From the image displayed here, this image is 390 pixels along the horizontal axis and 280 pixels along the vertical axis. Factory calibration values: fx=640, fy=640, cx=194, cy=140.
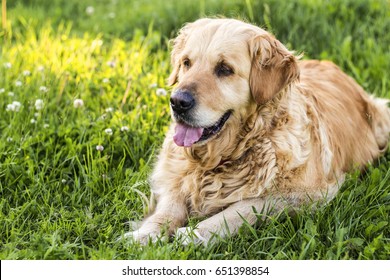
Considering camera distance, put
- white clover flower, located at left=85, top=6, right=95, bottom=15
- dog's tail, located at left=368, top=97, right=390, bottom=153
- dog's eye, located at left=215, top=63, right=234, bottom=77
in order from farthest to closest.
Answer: white clover flower, located at left=85, top=6, right=95, bottom=15 < dog's tail, located at left=368, top=97, right=390, bottom=153 < dog's eye, located at left=215, top=63, right=234, bottom=77

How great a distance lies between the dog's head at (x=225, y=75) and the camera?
3.80 metres

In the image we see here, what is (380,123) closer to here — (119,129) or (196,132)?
(196,132)

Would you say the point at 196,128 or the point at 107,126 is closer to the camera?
the point at 196,128

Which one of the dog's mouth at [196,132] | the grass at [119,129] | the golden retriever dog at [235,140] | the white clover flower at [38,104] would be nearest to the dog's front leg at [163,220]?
the golden retriever dog at [235,140]

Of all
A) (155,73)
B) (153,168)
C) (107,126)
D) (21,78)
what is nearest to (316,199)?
(153,168)

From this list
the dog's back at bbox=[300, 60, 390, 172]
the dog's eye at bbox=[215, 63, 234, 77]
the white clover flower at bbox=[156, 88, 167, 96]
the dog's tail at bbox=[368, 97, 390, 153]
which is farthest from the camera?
the white clover flower at bbox=[156, 88, 167, 96]

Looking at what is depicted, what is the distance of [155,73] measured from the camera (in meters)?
5.87

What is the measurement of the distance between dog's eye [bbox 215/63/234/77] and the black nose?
0.84 feet

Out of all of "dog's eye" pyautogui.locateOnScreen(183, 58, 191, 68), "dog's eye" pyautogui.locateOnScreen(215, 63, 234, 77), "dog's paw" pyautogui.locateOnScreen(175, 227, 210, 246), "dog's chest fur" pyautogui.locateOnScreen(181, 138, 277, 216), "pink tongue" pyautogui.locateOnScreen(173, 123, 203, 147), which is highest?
"dog's eye" pyautogui.locateOnScreen(215, 63, 234, 77)

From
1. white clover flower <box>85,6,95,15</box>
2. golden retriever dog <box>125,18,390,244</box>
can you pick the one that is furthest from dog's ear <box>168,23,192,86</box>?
white clover flower <box>85,6,95,15</box>

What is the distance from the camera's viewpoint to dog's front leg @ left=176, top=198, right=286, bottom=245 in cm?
368

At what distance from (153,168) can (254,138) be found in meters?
0.86

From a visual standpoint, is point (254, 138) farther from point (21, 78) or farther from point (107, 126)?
point (21, 78)

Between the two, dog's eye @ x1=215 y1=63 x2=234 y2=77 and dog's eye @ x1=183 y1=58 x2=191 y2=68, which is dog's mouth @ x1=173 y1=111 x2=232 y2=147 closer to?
dog's eye @ x1=215 y1=63 x2=234 y2=77
